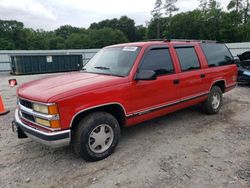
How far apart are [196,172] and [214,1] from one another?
2345 inches

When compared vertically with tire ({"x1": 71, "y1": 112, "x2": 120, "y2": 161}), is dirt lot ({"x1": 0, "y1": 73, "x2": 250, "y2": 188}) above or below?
below

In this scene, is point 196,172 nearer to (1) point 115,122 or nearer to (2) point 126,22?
(1) point 115,122

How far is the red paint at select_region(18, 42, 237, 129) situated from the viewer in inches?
119

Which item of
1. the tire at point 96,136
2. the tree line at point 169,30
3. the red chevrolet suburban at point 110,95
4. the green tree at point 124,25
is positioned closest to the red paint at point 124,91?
the red chevrolet suburban at point 110,95

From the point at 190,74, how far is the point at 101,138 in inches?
96.9

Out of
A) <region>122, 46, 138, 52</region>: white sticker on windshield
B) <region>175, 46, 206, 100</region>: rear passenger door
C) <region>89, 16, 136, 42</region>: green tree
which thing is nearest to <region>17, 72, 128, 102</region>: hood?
<region>122, 46, 138, 52</region>: white sticker on windshield

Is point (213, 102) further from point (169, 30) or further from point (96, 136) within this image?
point (169, 30)

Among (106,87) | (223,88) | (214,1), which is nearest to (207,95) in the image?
(223,88)

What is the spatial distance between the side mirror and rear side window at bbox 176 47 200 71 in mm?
1271

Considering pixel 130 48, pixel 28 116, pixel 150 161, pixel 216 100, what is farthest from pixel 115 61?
pixel 216 100

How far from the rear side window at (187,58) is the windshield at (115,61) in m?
1.13

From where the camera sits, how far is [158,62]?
4145mm

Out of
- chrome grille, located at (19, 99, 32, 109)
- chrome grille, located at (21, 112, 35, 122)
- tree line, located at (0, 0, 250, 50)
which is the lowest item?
chrome grille, located at (21, 112, 35, 122)

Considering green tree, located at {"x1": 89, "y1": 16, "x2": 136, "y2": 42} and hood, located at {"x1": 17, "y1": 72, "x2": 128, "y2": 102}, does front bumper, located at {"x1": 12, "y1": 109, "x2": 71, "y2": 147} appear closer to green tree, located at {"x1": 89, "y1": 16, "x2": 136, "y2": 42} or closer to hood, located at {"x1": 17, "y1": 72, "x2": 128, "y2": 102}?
hood, located at {"x1": 17, "y1": 72, "x2": 128, "y2": 102}
